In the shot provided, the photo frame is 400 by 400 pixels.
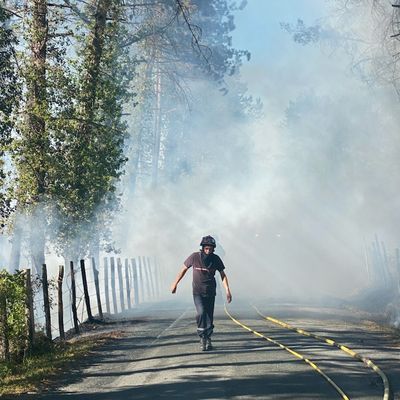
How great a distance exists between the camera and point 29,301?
13.4 metres

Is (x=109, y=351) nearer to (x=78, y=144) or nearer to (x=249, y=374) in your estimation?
(x=249, y=374)

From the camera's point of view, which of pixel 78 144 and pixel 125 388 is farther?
Answer: pixel 78 144

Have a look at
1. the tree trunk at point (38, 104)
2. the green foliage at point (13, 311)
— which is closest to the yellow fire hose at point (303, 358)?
the green foliage at point (13, 311)

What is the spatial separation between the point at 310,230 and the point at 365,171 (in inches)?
451

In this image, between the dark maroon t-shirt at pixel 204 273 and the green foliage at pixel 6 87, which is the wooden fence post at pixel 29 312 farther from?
the green foliage at pixel 6 87

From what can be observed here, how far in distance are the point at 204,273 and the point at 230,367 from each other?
8.93 ft

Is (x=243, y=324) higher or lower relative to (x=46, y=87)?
lower

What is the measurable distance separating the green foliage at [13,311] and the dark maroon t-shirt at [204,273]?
2.90 meters

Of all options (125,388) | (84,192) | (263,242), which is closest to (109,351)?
(125,388)

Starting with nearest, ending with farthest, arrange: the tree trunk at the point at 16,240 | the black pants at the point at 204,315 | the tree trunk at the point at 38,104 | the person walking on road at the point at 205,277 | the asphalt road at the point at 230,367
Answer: the asphalt road at the point at 230,367
the black pants at the point at 204,315
the person walking on road at the point at 205,277
the tree trunk at the point at 38,104
the tree trunk at the point at 16,240

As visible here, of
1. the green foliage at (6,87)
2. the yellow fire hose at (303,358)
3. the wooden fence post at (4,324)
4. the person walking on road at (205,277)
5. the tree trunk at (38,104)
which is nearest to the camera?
the yellow fire hose at (303,358)

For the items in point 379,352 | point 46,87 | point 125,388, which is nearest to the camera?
point 125,388

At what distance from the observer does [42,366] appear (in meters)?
11.9

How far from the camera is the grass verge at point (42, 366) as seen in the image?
1027cm
